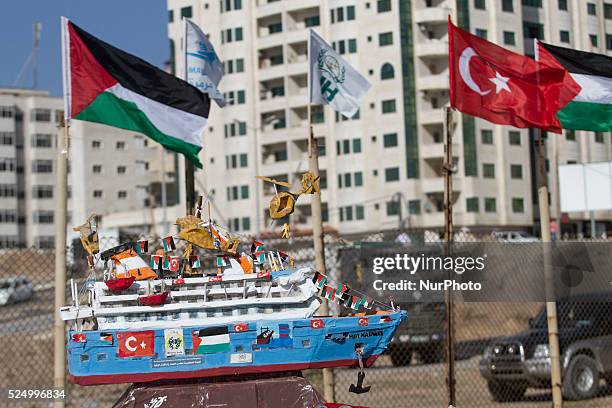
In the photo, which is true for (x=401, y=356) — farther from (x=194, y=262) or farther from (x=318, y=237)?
(x=194, y=262)

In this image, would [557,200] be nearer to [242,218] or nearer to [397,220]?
[397,220]

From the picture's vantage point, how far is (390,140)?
6544 cm

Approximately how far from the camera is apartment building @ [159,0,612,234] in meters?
64.4

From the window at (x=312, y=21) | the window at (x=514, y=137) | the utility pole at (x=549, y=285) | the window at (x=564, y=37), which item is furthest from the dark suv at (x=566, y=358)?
the window at (x=312, y=21)

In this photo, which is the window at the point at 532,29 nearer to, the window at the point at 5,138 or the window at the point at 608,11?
the window at the point at 608,11

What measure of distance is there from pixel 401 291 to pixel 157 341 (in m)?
3.26

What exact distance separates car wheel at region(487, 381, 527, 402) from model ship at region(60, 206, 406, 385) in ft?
21.5

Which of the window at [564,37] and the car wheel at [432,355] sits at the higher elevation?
the window at [564,37]

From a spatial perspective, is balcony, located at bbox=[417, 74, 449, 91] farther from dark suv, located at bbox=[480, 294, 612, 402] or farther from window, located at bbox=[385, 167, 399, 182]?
dark suv, located at bbox=[480, 294, 612, 402]

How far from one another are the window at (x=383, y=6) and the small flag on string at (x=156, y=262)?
58778 mm

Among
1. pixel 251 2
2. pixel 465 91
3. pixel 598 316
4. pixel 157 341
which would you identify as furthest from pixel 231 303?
pixel 251 2

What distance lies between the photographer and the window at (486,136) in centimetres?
6512

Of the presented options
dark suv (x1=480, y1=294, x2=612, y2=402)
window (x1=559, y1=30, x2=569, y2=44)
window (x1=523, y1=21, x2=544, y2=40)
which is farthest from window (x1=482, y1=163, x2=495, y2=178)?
dark suv (x1=480, y1=294, x2=612, y2=402)

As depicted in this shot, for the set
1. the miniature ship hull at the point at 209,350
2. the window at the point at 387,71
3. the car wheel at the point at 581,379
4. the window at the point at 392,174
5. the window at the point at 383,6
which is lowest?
the car wheel at the point at 581,379
